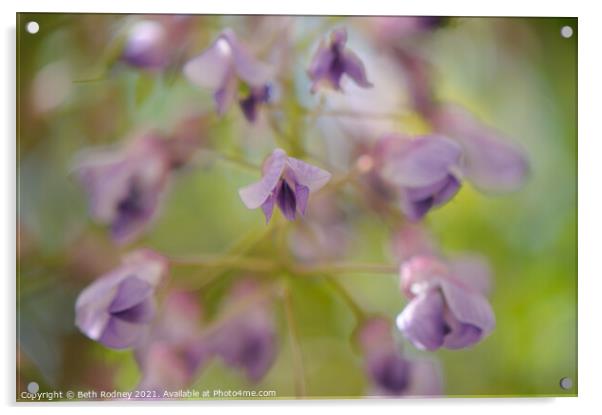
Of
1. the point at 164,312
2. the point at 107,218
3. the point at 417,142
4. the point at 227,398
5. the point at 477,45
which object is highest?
the point at 477,45

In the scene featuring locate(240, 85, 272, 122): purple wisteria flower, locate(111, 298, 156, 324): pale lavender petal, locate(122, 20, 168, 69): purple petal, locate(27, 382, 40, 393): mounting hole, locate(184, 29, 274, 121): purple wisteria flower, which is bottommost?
locate(27, 382, 40, 393): mounting hole

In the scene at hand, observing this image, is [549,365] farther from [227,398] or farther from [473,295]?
[227,398]

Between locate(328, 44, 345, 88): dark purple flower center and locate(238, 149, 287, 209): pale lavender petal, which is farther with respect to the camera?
locate(328, 44, 345, 88): dark purple flower center

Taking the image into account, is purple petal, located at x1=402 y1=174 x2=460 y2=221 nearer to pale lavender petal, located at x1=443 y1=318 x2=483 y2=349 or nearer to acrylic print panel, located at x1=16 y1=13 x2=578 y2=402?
acrylic print panel, located at x1=16 y1=13 x2=578 y2=402

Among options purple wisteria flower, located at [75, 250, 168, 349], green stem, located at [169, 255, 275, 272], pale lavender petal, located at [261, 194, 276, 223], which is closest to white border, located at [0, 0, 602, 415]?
purple wisteria flower, located at [75, 250, 168, 349]

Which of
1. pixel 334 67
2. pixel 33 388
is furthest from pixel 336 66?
pixel 33 388

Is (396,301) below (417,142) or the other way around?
below

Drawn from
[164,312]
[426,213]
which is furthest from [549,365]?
[164,312]
